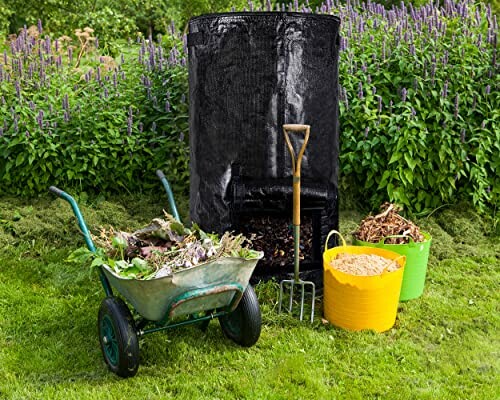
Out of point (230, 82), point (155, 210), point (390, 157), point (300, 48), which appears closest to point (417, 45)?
point (390, 157)

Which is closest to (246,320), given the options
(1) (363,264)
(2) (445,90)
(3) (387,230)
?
(1) (363,264)

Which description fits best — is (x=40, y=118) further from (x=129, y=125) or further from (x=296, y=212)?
(x=296, y=212)

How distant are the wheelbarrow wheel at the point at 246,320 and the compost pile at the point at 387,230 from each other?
39.4 inches

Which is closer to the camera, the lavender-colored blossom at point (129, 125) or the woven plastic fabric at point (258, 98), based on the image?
the woven plastic fabric at point (258, 98)

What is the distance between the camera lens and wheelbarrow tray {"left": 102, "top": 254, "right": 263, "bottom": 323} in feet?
9.36

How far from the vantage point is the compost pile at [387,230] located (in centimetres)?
397

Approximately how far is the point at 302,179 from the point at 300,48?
782mm

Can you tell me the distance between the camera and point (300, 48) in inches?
151

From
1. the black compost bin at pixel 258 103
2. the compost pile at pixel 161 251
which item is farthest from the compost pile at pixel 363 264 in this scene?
the compost pile at pixel 161 251

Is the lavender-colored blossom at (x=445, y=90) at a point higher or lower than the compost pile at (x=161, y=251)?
higher

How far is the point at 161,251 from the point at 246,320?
1.89ft

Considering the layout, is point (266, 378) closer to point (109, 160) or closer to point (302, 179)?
point (302, 179)

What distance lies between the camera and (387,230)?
4.01 metres

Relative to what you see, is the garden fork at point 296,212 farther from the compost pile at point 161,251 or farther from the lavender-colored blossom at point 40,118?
the lavender-colored blossom at point 40,118
